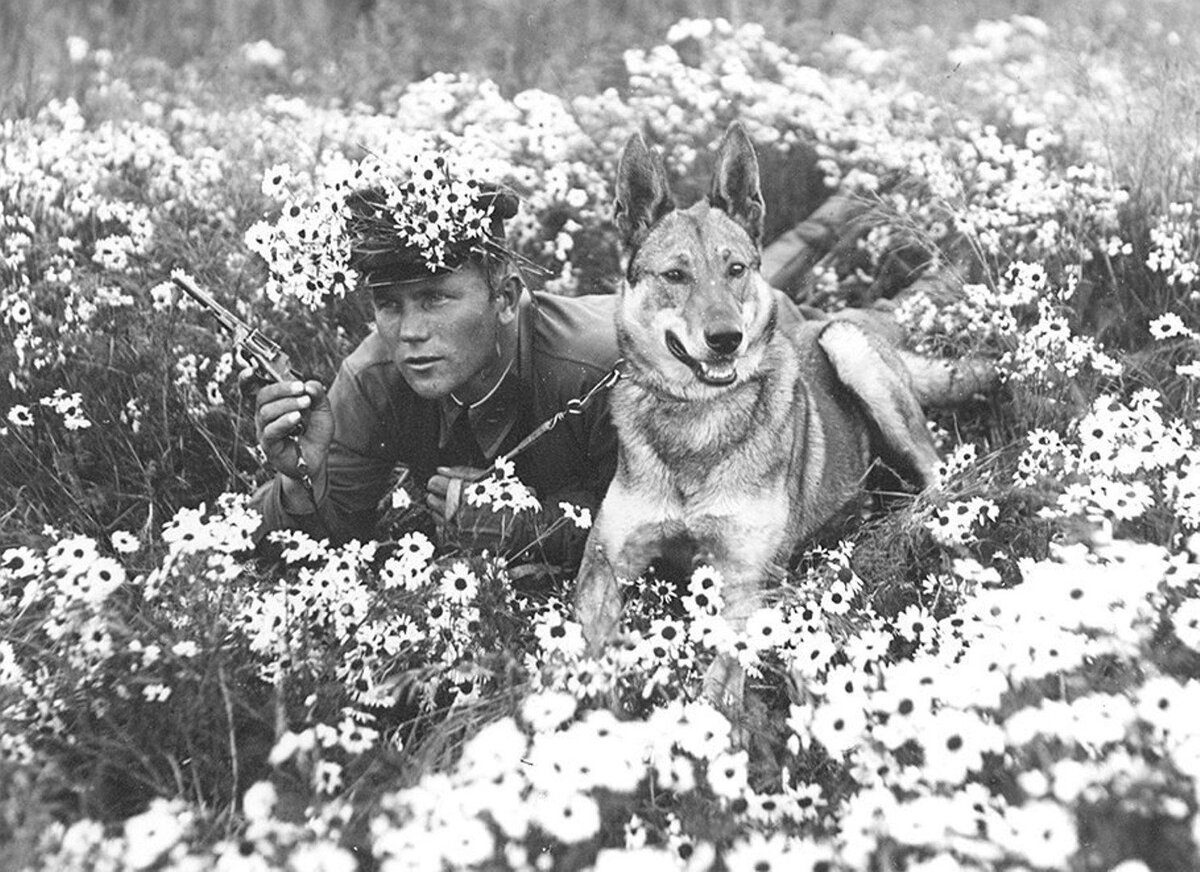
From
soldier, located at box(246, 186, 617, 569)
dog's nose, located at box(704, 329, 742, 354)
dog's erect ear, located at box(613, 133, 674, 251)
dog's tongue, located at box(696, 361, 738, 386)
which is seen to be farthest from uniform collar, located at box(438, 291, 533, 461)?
dog's nose, located at box(704, 329, 742, 354)

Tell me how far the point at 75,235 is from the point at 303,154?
1.22 metres

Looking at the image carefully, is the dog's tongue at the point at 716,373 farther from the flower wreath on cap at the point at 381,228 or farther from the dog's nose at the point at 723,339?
the flower wreath on cap at the point at 381,228

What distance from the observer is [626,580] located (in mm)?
4336

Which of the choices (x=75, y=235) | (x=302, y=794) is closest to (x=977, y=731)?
(x=302, y=794)

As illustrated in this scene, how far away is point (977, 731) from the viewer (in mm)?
2820

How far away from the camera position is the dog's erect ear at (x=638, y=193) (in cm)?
451

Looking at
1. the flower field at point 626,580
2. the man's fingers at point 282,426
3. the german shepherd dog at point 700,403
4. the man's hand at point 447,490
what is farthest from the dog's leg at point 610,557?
the man's fingers at point 282,426

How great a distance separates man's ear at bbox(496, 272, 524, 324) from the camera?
472cm

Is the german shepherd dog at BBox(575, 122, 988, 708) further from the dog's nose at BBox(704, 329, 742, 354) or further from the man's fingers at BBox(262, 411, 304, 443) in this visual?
the man's fingers at BBox(262, 411, 304, 443)

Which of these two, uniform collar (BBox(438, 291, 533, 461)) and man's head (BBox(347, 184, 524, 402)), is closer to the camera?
man's head (BBox(347, 184, 524, 402))

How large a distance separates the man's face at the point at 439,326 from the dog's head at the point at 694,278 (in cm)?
53

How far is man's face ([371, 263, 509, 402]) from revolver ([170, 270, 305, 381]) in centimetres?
41

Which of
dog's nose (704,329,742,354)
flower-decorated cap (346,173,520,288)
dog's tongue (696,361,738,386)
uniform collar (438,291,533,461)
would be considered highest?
flower-decorated cap (346,173,520,288)

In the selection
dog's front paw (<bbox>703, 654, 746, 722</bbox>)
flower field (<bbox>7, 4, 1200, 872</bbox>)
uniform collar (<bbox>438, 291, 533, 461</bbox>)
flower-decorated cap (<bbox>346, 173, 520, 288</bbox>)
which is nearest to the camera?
flower field (<bbox>7, 4, 1200, 872</bbox>)
